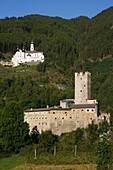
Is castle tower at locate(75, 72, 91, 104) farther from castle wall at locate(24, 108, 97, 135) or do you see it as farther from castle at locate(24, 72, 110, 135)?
castle wall at locate(24, 108, 97, 135)

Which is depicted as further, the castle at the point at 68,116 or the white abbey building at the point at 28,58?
the white abbey building at the point at 28,58

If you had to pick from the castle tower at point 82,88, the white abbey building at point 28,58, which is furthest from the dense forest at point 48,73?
the castle tower at point 82,88

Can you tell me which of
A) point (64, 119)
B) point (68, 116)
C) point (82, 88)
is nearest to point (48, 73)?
point (82, 88)

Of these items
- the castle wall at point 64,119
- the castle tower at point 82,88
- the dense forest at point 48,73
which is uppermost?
the dense forest at point 48,73

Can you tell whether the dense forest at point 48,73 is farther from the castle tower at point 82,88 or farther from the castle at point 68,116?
the castle tower at point 82,88

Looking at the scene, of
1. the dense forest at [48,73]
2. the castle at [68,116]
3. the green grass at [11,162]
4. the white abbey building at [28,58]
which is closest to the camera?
the green grass at [11,162]

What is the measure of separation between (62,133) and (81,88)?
8.03 m

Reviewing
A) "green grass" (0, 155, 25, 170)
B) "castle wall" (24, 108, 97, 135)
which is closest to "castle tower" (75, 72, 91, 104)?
"castle wall" (24, 108, 97, 135)

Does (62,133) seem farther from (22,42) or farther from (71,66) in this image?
(22,42)

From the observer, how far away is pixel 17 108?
5947 centimetres

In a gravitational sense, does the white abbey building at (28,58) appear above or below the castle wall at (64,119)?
above

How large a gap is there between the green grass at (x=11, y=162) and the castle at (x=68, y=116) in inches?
478

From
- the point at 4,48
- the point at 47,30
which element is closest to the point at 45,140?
the point at 4,48

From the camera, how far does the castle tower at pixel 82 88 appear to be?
65.8 meters
